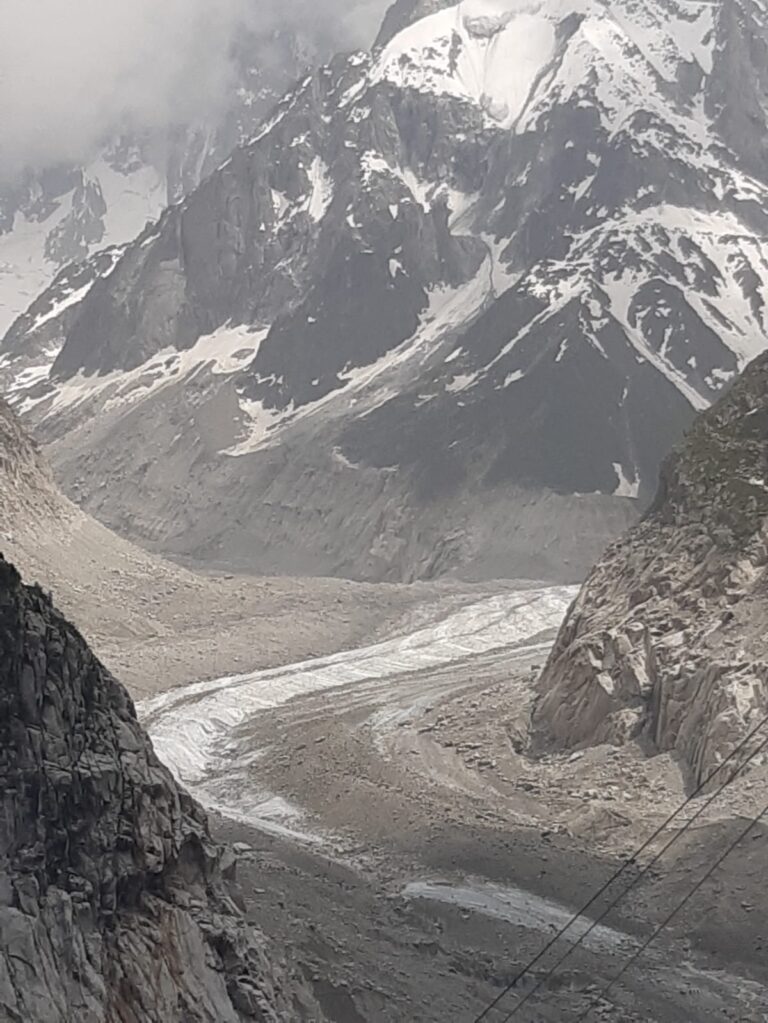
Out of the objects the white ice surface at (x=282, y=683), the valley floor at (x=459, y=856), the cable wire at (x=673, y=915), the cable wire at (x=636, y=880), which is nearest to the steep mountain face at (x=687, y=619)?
the cable wire at (x=636, y=880)

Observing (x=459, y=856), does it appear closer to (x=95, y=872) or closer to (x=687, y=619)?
(x=687, y=619)

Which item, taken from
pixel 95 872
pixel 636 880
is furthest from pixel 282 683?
pixel 95 872

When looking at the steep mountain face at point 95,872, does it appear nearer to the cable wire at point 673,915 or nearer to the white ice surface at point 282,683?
the cable wire at point 673,915

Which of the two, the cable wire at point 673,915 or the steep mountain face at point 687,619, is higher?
the steep mountain face at point 687,619

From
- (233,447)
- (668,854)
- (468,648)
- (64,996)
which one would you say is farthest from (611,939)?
(233,447)

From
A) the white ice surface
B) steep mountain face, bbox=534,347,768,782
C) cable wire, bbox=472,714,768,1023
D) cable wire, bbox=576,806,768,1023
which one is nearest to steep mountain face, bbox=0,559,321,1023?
cable wire, bbox=472,714,768,1023

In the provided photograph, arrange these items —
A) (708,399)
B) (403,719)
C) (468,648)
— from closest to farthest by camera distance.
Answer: (403,719) → (468,648) → (708,399)

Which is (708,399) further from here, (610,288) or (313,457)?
(313,457)
